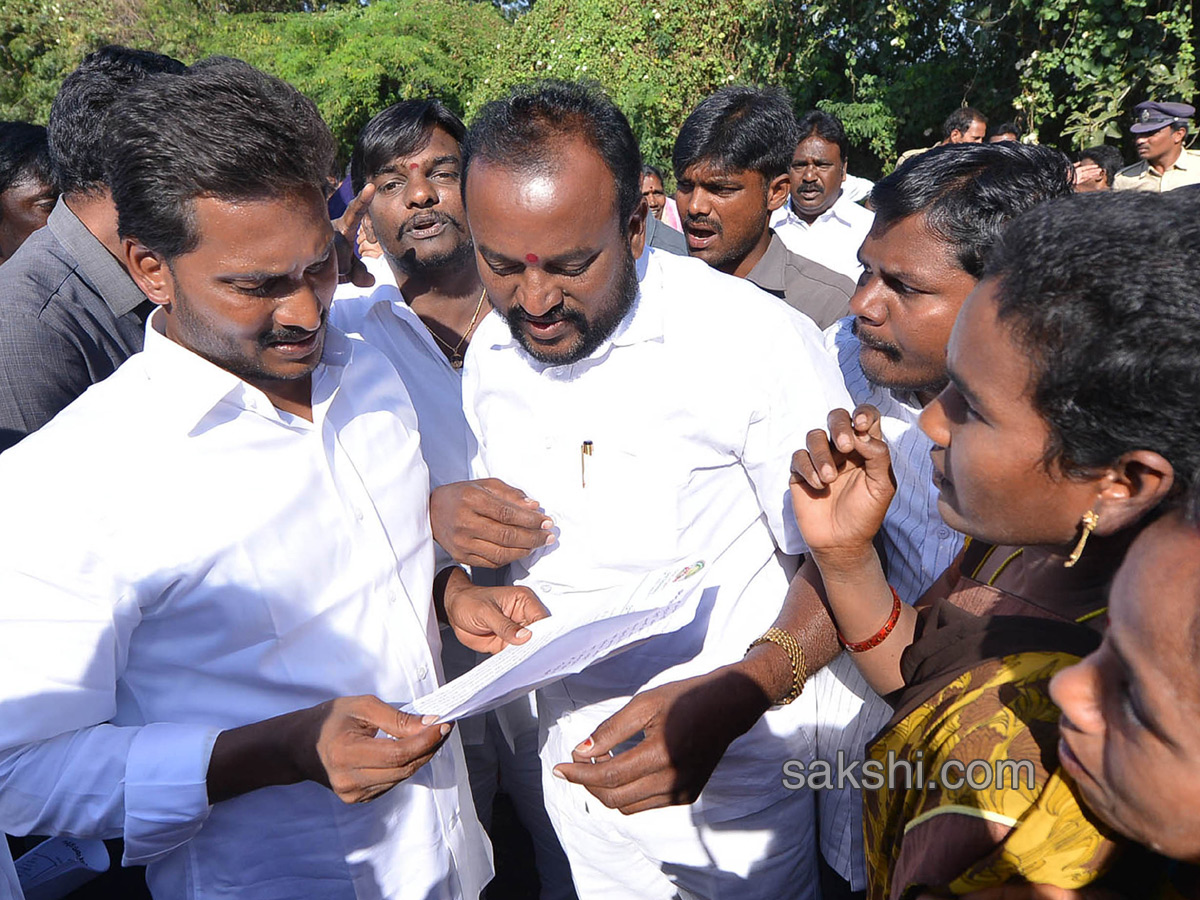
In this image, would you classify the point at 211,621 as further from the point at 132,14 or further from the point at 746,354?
the point at 132,14

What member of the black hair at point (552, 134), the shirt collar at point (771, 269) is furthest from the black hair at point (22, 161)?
the shirt collar at point (771, 269)

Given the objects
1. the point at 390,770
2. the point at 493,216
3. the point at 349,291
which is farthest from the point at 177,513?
the point at 349,291

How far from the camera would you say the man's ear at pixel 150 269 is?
178 centimetres

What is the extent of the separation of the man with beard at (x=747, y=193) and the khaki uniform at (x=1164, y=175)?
16.2 feet

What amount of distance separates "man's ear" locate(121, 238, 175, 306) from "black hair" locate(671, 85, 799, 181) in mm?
2692

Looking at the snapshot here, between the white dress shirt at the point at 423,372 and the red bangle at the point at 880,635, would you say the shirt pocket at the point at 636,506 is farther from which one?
the white dress shirt at the point at 423,372

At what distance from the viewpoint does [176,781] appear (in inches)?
62.2

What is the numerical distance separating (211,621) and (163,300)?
684 millimetres

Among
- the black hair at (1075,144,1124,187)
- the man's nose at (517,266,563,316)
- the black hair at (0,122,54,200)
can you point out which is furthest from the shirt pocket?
the black hair at (1075,144,1124,187)

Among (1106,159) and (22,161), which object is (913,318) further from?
(1106,159)

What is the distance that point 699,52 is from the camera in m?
14.5

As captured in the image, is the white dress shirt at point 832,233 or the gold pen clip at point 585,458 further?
the white dress shirt at point 832,233

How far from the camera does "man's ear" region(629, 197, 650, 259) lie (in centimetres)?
218

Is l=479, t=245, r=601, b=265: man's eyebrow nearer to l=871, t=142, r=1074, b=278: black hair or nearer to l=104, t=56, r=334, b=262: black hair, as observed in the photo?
l=104, t=56, r=334, b=262: black hair
